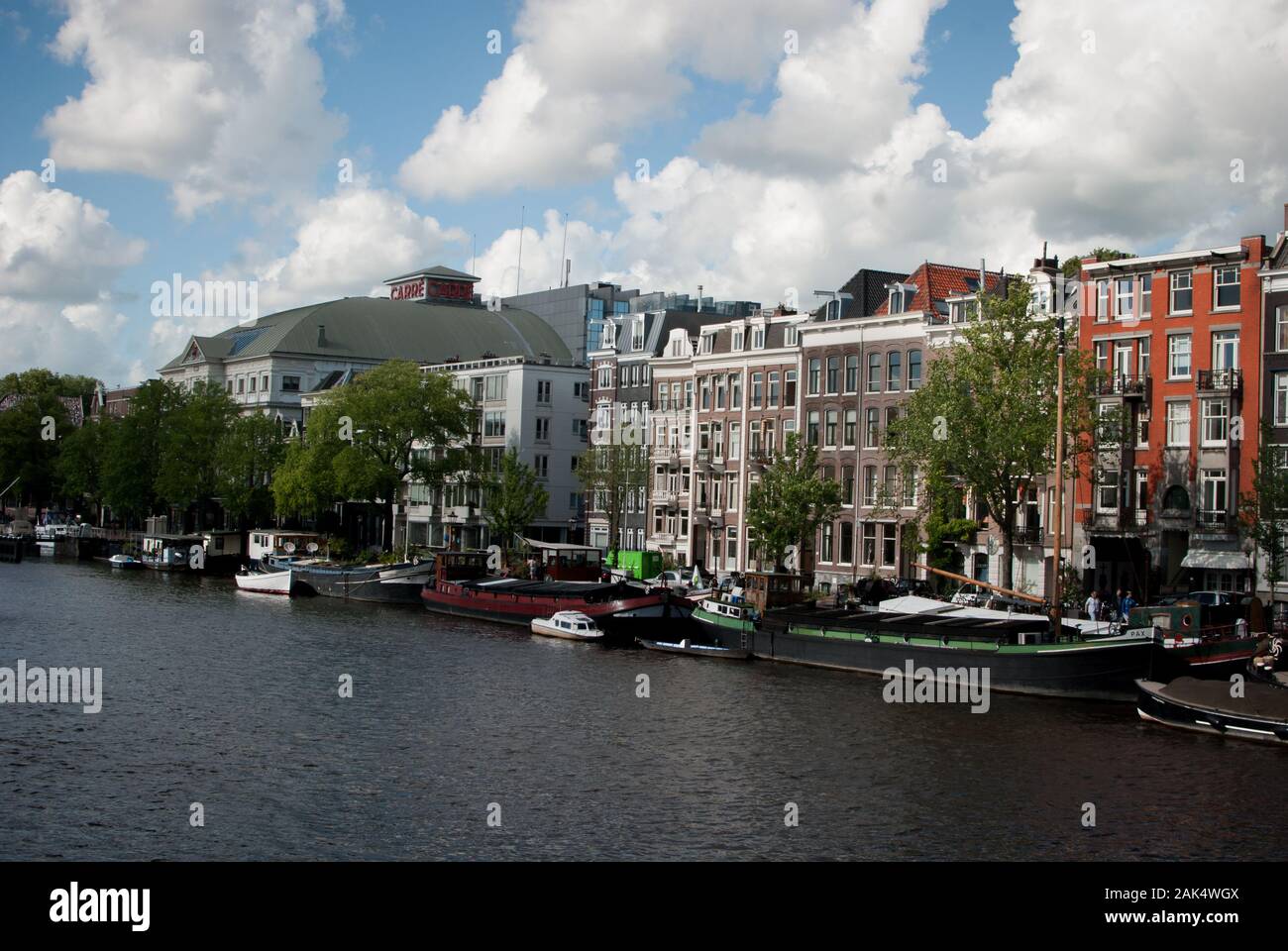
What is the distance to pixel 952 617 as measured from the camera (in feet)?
200

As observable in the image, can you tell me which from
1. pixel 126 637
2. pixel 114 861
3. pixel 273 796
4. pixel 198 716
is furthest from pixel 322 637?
pixel 114 861

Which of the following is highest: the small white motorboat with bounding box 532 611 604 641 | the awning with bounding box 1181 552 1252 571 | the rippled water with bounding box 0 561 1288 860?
the awning with bounding box 1181 552 1252 571

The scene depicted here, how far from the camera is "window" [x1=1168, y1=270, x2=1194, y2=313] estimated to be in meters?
71.5

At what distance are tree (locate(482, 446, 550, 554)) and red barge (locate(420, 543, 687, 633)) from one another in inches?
231

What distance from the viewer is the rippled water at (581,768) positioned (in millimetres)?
32156

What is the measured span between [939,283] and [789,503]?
17.0m

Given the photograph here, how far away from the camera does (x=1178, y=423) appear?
72.2 m

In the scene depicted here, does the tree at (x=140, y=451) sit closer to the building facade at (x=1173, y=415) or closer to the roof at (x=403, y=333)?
the roof at (x=403, y=333)

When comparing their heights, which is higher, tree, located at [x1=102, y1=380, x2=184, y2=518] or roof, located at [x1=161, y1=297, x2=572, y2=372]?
roof, located at [x1=161, y1=297, x2=572, y2=372]

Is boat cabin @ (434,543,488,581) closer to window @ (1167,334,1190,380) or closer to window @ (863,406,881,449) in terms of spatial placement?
window @ (863,406,881,449)

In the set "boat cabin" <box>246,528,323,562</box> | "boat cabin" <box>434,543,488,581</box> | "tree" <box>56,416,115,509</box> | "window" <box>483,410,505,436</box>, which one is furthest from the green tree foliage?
"boat cabin" <box>434,543,488,581</box>

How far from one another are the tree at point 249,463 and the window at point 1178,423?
86555mm

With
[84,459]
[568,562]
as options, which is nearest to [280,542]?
[568,562]

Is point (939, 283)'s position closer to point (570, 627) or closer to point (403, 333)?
point (570, 627)
